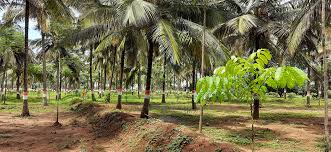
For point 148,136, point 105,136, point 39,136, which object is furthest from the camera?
point 39,136

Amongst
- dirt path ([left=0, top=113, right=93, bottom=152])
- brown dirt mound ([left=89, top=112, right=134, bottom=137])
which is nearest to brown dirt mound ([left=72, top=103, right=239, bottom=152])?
brown dirt mound ([left=89, top=112, right=134, bottom=137])

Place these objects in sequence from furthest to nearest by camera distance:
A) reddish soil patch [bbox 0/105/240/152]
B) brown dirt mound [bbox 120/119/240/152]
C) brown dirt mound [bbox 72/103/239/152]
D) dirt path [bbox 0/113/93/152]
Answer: dirt path [bbox 0/113/93/152]
reddish soil patch [bbox 0/105/240/152]
brown dirt mound [bbox 72/103/239/152]
brown dirt mound [bbox 120/119/240/152]

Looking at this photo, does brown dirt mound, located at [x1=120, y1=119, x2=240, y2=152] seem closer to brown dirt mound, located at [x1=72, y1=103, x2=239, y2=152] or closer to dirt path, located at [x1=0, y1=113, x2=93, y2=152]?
brown dirt mound, located at [x1=72, y1=103, x2=239, y2=152]

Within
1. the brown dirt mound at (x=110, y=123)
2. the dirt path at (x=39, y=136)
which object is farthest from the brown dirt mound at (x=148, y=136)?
the dirt path at (x=39, y=136)

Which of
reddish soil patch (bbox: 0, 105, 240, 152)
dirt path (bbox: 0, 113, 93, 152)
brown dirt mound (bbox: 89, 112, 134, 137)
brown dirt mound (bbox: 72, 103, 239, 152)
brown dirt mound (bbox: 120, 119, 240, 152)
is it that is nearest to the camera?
brown dirt mound (bbox: 120, 119, 240, 152)

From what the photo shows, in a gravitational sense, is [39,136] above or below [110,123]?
below

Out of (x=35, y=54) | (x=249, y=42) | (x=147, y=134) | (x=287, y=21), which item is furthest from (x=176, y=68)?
(x=35, y=54)

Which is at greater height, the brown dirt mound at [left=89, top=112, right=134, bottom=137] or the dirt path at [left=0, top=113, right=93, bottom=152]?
the brown dirt mound at [left=89, top=112, right=134, bottom=137]

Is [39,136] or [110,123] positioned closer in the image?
[39,136]

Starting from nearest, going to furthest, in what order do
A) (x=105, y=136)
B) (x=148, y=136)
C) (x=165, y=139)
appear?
1. (x=165, y=139)
2. (x=148, y=136)
3. (x=105, y=136)

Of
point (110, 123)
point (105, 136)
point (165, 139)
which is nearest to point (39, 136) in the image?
point (105, 136)

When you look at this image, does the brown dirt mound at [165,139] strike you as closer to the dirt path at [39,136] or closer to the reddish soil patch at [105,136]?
the reddish soil patch at [105,136]

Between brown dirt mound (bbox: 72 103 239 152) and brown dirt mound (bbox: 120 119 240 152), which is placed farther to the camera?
brown dirt mound (bbox: 72 103 239 152)

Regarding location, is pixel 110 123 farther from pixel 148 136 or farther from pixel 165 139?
pixel 165 139
